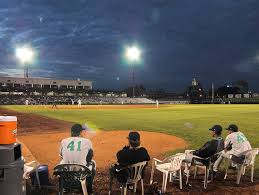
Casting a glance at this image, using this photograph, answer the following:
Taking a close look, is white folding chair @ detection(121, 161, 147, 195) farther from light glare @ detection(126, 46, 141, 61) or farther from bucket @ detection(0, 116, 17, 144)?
light glare @ detection(126, 46, 141, 61)

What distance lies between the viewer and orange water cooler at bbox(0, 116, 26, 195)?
5637 mm

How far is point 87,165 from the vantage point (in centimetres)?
777

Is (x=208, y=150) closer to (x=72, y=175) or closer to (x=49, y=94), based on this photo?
(x=72, y=175)

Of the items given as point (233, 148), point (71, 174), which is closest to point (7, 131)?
point (71, 174)

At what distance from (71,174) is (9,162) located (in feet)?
5.59

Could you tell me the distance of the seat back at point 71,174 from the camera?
7.11m

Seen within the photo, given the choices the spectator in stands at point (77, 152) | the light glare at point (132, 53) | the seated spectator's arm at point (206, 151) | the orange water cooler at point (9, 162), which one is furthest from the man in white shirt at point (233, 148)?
the light glare at point (132, 53)

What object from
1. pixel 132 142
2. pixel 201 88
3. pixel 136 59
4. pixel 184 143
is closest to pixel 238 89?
pixel 201 88

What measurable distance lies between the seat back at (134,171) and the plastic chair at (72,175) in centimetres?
86

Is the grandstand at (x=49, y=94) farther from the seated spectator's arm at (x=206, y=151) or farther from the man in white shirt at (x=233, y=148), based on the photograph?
the seated spectator's arm at (x=206, y=151)

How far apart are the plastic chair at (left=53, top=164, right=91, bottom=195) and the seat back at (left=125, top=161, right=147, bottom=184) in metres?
0.86

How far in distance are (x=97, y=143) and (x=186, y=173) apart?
8.08m

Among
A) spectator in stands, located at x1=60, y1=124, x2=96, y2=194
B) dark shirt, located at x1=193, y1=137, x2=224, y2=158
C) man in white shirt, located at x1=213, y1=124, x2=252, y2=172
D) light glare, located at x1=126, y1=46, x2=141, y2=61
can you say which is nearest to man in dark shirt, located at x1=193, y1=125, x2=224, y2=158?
dark shirt, located at x1=193, y1=137, x2=224, y2=158

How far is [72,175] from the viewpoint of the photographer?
7141 mm
